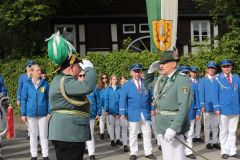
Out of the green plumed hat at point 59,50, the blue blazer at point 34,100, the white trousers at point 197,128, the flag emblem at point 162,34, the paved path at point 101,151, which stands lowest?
the paved path at point 101,151

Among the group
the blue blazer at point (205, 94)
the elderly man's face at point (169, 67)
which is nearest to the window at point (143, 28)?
the blue blazer at point (205, 94)

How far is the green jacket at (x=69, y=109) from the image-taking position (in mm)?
6043

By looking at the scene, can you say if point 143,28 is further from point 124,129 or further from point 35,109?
point 35,109

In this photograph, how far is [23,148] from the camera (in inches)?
499

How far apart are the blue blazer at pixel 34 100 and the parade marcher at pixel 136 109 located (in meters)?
1.63

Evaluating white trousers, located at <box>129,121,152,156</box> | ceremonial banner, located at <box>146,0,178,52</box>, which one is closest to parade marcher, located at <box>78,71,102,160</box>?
white trousers, located at <box>129,121,152,156</box>

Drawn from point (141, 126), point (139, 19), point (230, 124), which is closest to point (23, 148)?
point (141, 126)

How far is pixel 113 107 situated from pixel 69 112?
709 cm

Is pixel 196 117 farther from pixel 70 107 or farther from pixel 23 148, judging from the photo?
pixel 70 107

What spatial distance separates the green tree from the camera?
18.3 metres

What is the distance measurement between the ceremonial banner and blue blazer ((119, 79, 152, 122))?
5737 mm

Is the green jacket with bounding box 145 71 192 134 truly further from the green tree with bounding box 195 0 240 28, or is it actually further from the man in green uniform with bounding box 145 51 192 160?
the green tree with bounding box 195 0 240 28

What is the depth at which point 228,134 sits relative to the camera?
10781 mm

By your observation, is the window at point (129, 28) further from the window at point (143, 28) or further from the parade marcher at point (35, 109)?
the parade marcher at point (35, 109)
